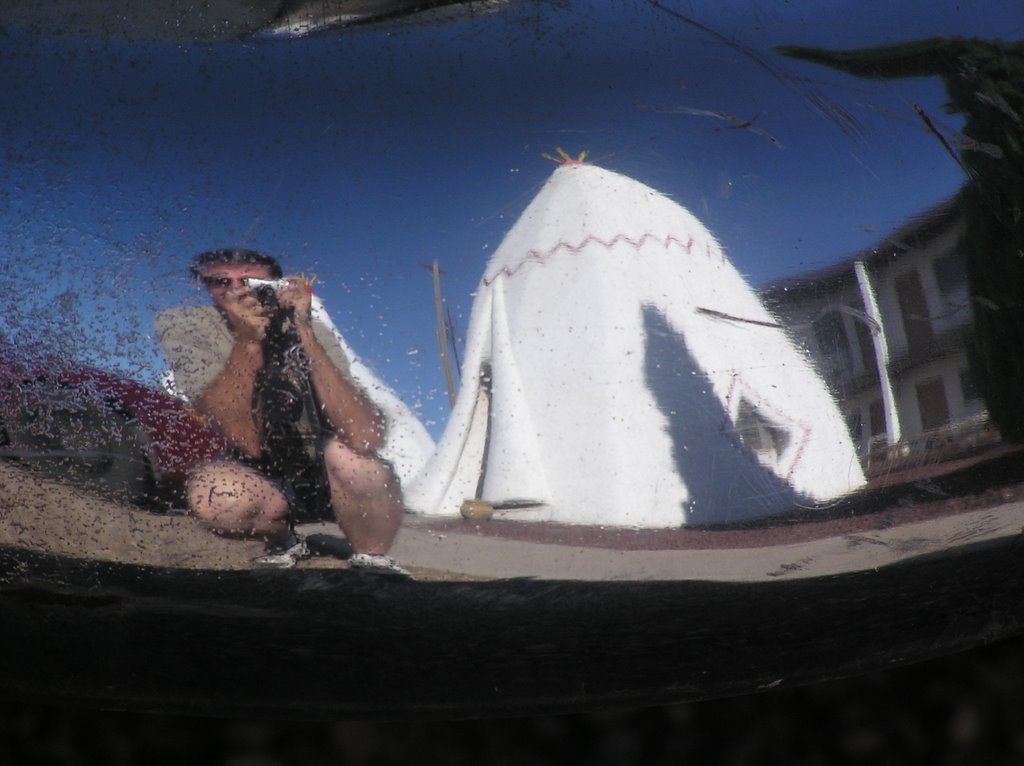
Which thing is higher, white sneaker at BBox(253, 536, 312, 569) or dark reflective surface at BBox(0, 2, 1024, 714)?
dark reflective surface at BBox(0, 2, 1024, 714)

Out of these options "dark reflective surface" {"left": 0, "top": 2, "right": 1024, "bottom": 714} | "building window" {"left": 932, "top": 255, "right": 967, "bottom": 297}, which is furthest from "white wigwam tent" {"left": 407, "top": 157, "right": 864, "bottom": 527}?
"building window" {"left": 932, "top": 255, "right": 967, "bottom": 297}

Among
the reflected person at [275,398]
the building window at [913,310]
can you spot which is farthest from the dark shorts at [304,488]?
the building window at [913,310]

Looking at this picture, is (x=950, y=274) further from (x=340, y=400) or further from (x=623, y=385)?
(x=340, y=400)

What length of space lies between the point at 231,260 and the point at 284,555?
0.17m

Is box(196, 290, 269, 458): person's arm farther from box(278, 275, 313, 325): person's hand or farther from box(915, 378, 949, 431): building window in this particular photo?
box(915, 378, 949, 431): building window

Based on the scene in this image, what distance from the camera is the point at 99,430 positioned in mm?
613

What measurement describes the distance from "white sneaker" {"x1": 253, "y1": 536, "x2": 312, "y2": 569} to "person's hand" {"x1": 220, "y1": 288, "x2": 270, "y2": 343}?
0.39 feet

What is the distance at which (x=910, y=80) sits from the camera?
2.20ft

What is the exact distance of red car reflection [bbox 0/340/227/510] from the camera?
1.99 ft

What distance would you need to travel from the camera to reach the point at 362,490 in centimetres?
61

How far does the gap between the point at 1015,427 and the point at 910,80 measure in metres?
0.23

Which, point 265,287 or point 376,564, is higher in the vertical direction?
point 265,287

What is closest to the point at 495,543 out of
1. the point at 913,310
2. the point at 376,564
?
the point at 376,564

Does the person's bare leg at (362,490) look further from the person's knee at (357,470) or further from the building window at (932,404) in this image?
the building window at (932,404)
